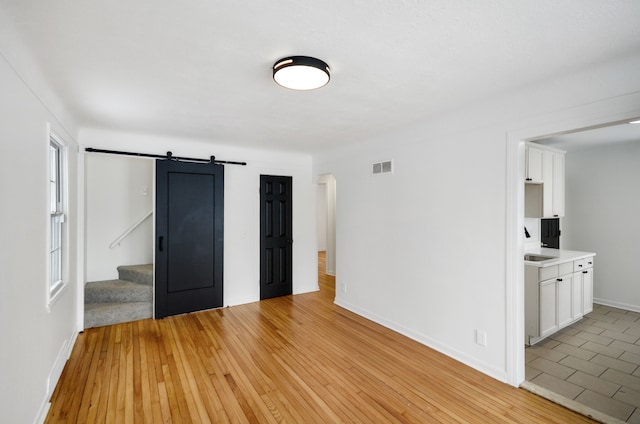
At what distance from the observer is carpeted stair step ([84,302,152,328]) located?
3834 millimetres

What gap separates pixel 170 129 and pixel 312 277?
3.40 metres

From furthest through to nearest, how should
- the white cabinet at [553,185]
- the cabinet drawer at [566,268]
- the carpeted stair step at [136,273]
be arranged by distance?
the carpeted stair step at [136,273], the white cabinet at [553,185], the cabinet drawer at [566,268]

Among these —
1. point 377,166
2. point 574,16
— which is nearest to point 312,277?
point 377,166

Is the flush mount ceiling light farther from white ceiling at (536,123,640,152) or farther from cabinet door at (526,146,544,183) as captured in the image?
white ceiling at (536,123,640,152)

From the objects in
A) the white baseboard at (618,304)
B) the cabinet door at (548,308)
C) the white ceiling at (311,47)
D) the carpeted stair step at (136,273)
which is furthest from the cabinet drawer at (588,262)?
the carpeted stair step at (136,273)

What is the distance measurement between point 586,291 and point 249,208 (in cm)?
497

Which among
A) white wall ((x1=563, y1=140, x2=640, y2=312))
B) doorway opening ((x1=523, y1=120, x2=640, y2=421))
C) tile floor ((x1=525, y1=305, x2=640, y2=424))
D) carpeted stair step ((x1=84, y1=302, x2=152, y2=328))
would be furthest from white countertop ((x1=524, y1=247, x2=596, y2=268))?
carpeted stair step ((x1=84, y1=302, x2=152, y2=328))

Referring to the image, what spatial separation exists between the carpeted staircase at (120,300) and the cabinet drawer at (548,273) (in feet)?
16.1

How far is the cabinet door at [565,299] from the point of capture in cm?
363

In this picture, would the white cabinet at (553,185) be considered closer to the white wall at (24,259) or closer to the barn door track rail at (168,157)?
the barn door track rail at (168,157)

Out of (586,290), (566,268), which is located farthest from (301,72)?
(586,290)

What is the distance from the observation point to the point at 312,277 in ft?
18.6

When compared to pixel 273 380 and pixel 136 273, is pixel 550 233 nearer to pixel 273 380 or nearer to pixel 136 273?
pixel 273 380

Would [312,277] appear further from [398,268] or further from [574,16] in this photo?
[574,16]
